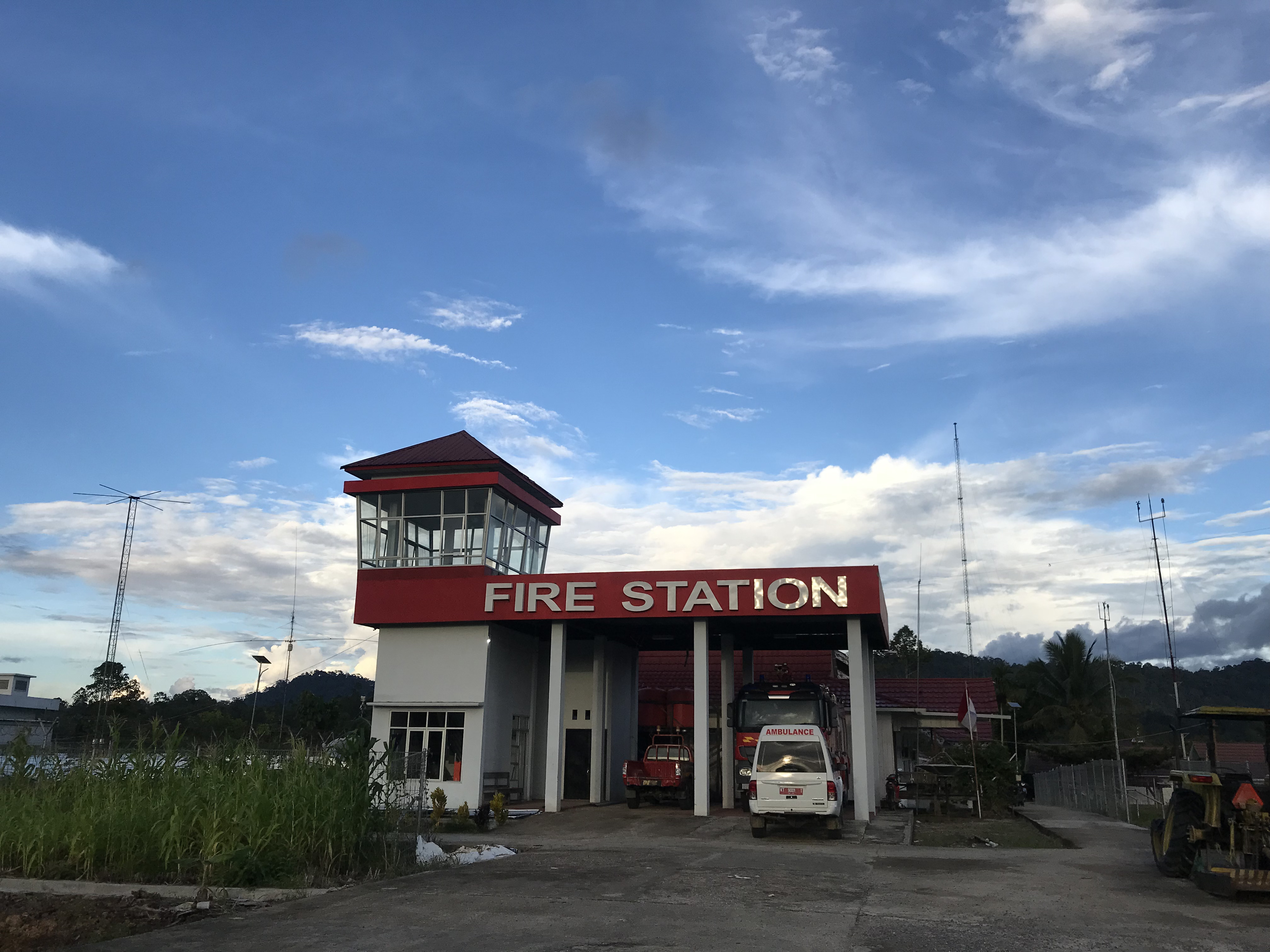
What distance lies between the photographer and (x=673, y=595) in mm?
26219

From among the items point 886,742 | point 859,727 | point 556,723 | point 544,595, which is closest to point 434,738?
point 556,723

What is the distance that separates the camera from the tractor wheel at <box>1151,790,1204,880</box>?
14867mm

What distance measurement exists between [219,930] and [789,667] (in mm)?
34503

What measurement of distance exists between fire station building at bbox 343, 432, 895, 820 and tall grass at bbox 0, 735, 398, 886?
27.8 feet

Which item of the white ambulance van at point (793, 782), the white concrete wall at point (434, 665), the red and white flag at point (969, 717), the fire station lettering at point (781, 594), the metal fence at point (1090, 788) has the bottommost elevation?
the metal fence at point (1090, 788)

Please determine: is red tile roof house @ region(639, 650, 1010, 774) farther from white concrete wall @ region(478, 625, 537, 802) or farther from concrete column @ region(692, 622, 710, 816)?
concrete column @ region(692, 622, 710, 816)

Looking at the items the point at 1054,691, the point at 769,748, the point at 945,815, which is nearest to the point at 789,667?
the point at 945,815

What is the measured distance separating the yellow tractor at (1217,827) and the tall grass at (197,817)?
1196cm

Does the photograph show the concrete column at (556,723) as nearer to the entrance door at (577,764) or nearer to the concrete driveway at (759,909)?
the entrance door at (577,764)

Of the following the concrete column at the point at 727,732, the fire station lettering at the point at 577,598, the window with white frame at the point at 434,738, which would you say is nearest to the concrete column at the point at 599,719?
the concrete column at the point at 727,732

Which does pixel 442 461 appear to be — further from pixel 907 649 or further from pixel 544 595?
pixel 907 649

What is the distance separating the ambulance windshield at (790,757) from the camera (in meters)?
20.9

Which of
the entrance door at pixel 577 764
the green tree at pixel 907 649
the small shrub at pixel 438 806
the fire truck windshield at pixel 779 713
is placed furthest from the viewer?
the green tree at pixel 907 649

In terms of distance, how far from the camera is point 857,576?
25078mm
